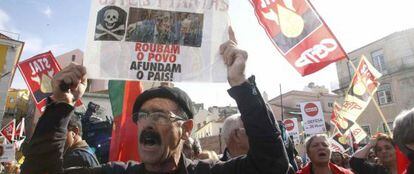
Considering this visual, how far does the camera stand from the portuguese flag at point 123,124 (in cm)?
339

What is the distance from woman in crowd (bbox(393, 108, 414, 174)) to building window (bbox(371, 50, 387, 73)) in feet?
103

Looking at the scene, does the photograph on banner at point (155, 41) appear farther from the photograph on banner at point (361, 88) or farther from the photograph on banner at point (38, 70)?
the photograph on banner at point (361, 88)

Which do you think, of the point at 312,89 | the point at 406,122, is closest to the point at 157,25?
the point at 406,122

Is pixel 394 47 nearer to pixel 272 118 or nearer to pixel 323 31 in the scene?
pixel 323 31

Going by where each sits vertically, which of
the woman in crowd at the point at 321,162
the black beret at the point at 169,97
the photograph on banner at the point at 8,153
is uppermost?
the black beret at the point at 169,97

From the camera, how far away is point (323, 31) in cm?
403

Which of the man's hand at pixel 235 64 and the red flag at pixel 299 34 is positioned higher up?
the red flag at pixel 299 34

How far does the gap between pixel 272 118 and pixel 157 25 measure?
48.2 inches

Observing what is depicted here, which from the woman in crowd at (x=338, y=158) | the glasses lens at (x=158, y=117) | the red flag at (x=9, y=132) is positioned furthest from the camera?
the red flag at (x=9, y=132)

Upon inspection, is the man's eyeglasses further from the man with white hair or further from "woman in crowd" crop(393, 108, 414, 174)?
"woman in crowd" crop(393, 108, 414, 174)

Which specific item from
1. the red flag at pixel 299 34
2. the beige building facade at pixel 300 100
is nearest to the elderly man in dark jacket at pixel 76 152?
the red flag at pixel 299 34

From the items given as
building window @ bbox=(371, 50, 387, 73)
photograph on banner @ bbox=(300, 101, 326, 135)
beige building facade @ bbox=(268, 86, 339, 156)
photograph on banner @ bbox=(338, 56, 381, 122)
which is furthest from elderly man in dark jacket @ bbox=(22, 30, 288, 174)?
beige building facade @ bbox=(268, 86, 339, 156)

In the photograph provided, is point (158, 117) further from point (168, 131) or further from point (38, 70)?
point (38, 70)

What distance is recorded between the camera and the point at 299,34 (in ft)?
13.4
